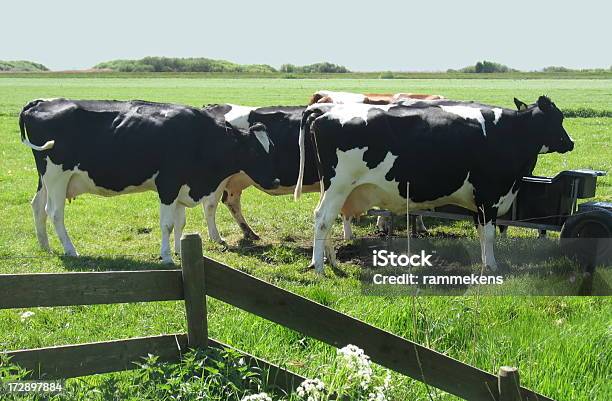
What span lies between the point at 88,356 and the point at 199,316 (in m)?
0.73

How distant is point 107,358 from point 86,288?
1.68 ft

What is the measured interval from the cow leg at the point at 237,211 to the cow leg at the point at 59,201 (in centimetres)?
276

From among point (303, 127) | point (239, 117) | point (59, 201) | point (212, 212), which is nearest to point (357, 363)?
point (303, 127)

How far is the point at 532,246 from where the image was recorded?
1014 cm

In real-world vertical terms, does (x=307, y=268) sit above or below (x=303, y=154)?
below

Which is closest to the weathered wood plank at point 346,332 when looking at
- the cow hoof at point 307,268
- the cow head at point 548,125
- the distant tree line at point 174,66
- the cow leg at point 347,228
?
the cow hoof at point 307,268

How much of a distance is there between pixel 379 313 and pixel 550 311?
5.73 ft

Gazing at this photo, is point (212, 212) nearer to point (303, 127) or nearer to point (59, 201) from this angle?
point (59, 201)

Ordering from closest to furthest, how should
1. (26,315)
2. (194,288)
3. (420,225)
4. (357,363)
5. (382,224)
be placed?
(357,363)
(194,288)
(26,315)
(420,225)
(382,224)

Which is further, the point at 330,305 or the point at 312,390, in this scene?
the point at 330,305

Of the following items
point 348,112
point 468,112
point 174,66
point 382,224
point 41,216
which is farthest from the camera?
point 174,66

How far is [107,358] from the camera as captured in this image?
4617 mm

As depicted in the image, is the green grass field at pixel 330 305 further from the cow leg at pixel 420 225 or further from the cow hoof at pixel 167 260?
the cow leg at pixel 420 225

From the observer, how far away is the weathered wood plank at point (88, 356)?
452 cm
